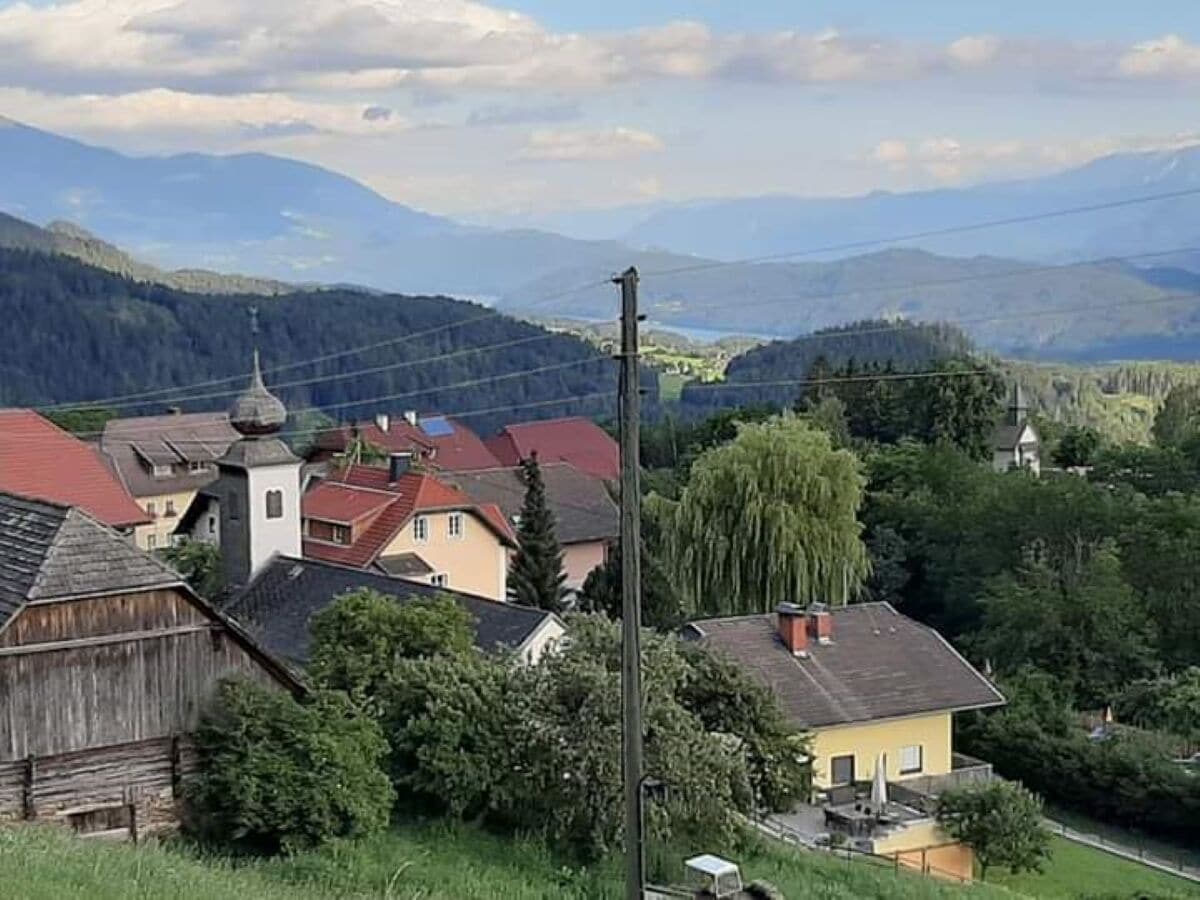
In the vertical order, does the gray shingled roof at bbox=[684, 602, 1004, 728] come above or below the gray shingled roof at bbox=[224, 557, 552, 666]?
below

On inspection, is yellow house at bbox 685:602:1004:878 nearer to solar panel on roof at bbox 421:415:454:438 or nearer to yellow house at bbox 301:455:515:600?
yellow house at bbox 301:455:515:600

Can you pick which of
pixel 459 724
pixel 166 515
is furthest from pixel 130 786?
pixel 166 515

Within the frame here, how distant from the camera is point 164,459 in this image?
2756 inches

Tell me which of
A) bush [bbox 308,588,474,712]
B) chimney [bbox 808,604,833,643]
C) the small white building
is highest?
the small white building

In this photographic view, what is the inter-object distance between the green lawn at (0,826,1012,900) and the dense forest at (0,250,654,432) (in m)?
106

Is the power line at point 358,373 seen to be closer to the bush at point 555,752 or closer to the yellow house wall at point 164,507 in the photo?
the yellow house wall at point 164,507

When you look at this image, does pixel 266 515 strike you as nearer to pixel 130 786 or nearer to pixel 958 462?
pixel 130 786

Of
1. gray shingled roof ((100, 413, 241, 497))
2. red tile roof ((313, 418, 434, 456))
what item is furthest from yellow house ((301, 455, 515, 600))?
gray shingled roof ((100, 413, 241, 497))

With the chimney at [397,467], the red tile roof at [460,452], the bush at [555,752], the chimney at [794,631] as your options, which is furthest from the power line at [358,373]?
the bush at [555,752]

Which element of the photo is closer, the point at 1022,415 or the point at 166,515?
the point at 166,515

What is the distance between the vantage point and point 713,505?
44.8 m

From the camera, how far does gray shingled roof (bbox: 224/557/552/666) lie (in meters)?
30.4

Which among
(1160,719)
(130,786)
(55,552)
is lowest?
(1160,719)

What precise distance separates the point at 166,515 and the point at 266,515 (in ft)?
109
